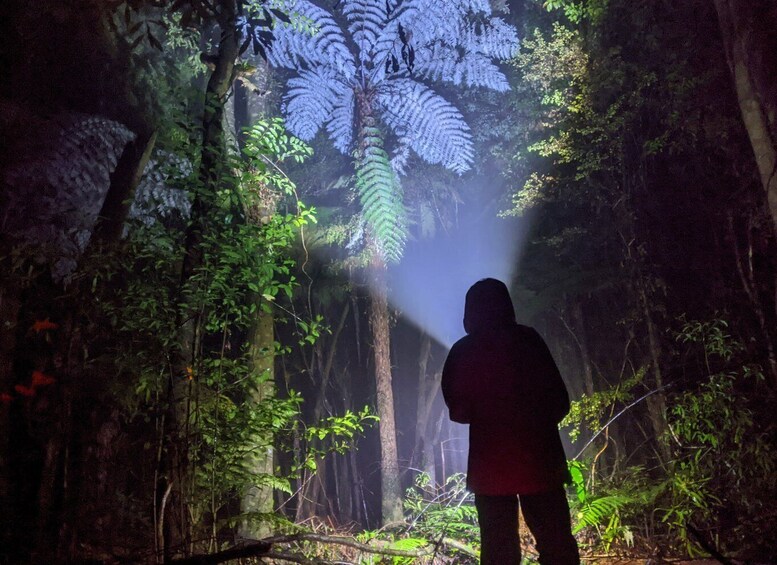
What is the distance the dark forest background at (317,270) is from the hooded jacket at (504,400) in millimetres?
748

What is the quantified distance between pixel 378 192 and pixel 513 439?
4.59 m

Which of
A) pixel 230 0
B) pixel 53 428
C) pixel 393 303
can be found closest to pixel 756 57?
pixel 230 0

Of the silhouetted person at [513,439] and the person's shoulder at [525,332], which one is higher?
the person's shoulder at [525,332]

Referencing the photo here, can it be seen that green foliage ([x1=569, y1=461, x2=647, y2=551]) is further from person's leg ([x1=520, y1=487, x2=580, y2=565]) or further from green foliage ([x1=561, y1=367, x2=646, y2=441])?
person's leg ([x1=520, y1=487, x2=580, y2=565])

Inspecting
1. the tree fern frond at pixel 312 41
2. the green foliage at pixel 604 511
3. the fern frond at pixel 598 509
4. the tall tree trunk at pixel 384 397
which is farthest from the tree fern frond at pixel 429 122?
the fern frond at pixel 598 509

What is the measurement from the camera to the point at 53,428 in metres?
3.72

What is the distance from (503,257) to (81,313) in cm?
765

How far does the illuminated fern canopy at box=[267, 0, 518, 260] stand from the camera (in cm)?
677

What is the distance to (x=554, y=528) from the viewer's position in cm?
262

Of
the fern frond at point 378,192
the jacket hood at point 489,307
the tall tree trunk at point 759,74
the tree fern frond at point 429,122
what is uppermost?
the tree fern frond at point 429,122

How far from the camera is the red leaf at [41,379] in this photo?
152 inches

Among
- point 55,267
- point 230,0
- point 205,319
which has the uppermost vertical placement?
point 230,0

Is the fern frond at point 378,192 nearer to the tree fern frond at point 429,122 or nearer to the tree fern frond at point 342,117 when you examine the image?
the tree fern frond at point 342,117

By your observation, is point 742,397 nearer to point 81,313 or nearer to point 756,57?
point 756,57
